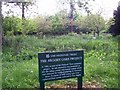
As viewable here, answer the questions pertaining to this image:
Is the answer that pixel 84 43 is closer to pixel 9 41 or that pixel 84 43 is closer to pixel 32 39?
pixel 32 39

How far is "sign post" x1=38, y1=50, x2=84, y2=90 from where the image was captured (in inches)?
141

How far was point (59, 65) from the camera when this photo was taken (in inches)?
146

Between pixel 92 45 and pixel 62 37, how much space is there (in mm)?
601

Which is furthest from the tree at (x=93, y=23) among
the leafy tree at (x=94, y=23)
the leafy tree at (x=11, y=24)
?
the leafy tree at (x=11, y=24)

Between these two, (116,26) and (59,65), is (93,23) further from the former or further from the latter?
(59,65)

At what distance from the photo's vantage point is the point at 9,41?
18.9 ft

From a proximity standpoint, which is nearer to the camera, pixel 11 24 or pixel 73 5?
pixel 11 24

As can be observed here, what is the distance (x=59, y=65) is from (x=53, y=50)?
188 cm

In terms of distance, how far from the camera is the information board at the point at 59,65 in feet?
11.8

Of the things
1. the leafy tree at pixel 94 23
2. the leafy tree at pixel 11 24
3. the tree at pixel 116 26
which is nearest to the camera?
the leafy tree at pixel 11 24

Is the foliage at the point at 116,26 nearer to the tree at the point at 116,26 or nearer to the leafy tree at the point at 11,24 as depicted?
the tree at the point at 116,26

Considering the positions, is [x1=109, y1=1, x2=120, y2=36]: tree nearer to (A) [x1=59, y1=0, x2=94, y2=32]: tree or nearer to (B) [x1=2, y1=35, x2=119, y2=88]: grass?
(B) [x1=2, y1=35, x2=119, y2=88]: grass

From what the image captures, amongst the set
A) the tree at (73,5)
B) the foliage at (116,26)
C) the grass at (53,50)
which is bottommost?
the grass at (53,50)

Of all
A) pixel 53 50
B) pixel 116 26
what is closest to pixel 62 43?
pixel 53 50
